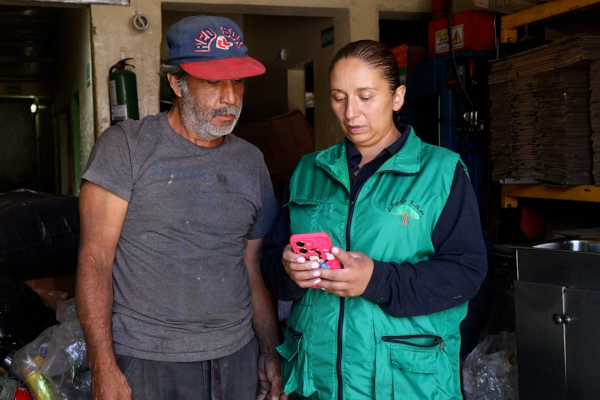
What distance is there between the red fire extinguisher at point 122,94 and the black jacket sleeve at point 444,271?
3263 millimetres

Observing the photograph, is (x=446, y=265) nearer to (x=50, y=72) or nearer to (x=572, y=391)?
(x=572, y=391)

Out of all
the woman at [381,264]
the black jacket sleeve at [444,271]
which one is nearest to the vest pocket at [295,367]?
the woman at [381,264]

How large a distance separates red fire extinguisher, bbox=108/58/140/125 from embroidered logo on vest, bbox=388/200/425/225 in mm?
3207

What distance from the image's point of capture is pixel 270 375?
2.14m

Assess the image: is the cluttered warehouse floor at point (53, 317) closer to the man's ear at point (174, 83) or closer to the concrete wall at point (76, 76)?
the man's ear at point (174, 83)

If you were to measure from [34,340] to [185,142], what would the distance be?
1.31 meters

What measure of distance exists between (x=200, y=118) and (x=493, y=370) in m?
1.99

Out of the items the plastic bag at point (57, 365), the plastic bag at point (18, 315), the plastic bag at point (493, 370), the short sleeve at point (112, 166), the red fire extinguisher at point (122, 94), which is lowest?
the plastic bag at point (493, 370)

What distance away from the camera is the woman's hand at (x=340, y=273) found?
1.57m

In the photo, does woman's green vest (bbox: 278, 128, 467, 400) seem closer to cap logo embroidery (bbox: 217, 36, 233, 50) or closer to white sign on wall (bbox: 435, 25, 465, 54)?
cap logo embroidery (bbox: 217, 36, 233, 50)

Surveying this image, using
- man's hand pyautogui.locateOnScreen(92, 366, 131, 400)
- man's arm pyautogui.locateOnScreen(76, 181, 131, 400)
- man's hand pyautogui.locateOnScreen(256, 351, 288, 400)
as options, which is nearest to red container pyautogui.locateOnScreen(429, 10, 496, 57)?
man's hand pyautogui.locateOnScreen(256, 351, 288, 400)

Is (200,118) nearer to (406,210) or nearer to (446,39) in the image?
(406,210)

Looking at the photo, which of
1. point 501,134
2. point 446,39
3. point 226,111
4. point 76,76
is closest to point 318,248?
point 226,111

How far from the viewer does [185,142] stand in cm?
198
